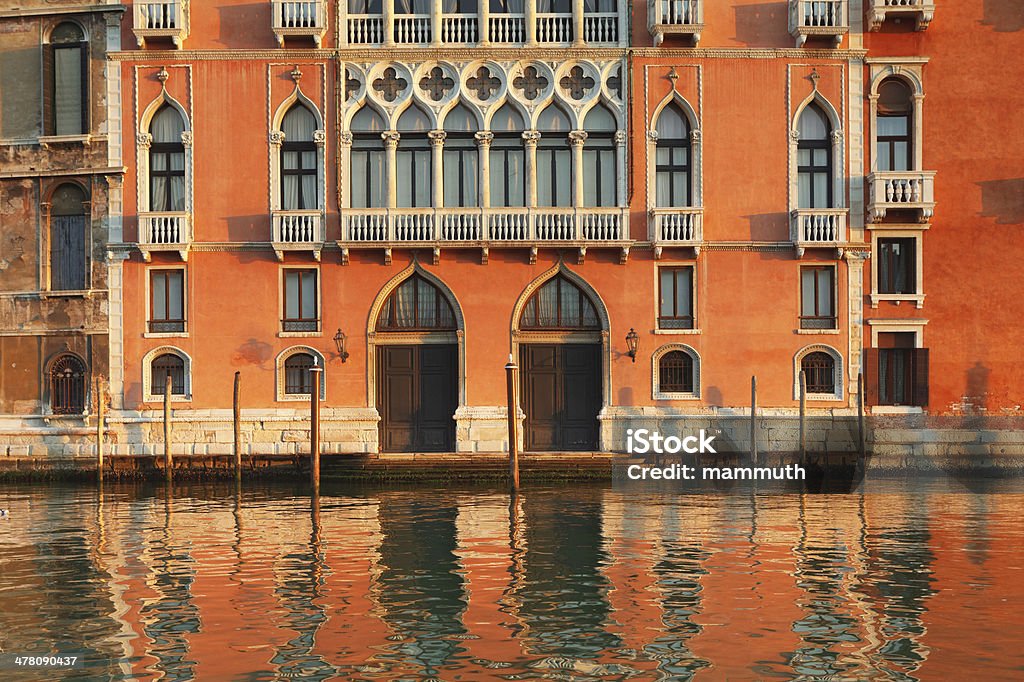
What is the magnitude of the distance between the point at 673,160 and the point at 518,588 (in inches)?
474

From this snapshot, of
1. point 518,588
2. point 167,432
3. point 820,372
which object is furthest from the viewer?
point 820,372

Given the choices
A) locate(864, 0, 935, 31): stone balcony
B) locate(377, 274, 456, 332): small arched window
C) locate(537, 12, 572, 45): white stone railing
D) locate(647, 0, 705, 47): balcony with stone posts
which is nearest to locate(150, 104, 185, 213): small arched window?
locate(377, 274, 456, 332): small arched window

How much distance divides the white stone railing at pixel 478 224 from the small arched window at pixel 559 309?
0.93 m

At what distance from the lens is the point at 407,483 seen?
69.7 feet

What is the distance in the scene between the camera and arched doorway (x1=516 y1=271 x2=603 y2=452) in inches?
899

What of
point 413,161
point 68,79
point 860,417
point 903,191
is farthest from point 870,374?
point 68,79

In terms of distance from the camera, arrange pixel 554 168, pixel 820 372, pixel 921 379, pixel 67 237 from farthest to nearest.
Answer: pixel 67 237, pixel 554 168, pixel 820 372, pixel 921 379

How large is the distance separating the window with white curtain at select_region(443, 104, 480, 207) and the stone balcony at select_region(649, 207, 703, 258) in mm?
2968

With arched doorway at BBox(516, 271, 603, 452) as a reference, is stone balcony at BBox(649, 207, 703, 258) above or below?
above

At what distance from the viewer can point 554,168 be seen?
75.0 feet

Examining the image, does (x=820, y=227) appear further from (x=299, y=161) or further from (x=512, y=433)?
(x=299, y=161)

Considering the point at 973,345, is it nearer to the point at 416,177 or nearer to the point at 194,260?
the point at 416,177

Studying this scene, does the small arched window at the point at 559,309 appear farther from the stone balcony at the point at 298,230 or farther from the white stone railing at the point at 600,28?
the white stone railing at the point at 600,28

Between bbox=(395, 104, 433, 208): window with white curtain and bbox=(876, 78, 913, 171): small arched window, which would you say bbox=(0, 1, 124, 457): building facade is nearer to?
bbox=(395, 104, 433, 208): window with white curtain
